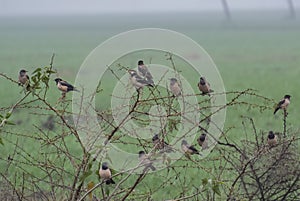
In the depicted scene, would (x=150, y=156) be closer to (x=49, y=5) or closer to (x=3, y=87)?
(x=3, y=87)

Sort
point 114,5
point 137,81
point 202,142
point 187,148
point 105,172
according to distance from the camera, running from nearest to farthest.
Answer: point 105,172 → point 137,81 → point 187,148 → point 202,142 → point 114,5

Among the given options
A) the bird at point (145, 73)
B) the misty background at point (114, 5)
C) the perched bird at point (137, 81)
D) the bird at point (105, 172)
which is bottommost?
the bird at point (105, 172)

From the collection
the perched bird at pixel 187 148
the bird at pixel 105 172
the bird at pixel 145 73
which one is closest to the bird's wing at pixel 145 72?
the bird at pixel 145 73

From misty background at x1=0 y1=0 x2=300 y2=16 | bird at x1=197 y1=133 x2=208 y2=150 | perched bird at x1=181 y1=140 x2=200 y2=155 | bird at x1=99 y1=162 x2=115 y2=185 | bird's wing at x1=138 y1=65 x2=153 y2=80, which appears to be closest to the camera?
bird at x1=99 y1=162 x2=115 y2=185

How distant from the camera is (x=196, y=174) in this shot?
827 centimetres

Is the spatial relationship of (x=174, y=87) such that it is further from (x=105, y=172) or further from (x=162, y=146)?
(x=105, y=172)

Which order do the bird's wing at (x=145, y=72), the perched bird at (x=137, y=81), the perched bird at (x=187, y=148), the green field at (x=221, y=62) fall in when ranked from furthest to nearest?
the green field at (x=221, y=62), the bird's wing at (x=145, y=72), the perched bird at (x=187, y=148), the perched bird at (x=137, y=81)

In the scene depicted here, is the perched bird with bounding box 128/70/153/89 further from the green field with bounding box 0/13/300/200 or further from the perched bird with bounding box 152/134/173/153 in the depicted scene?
the green field with bounding box 0/13/300/200

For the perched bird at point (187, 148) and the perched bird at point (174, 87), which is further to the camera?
the perched bird at point (174, 87)

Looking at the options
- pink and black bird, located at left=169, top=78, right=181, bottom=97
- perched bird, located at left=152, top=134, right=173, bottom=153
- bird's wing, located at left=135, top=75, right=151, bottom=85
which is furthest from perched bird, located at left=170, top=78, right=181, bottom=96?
perched bird, located at left=152, top=134, right=173, bottom=153

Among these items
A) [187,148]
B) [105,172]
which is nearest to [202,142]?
[187,148]

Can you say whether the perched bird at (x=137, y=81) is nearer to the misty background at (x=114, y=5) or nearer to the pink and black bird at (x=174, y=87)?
the pink and black bird at (x=174, y=87)

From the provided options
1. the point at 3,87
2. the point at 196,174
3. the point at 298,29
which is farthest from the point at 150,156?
the point at 298,29

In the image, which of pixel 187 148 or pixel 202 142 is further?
pixel 202 142
